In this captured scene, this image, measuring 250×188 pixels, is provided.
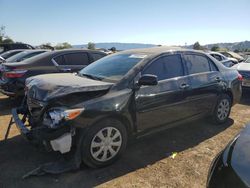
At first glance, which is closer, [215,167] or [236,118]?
[215,167]

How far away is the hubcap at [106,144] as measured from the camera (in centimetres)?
380

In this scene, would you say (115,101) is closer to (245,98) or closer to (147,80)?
(147,80)

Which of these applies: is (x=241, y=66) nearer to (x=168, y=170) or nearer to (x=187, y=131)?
(x=187, y=131)

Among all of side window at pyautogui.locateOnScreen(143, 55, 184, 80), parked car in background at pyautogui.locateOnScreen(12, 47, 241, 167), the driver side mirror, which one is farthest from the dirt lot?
side window at pyautogui.locateOnScreen(143, 55, 184, 80)

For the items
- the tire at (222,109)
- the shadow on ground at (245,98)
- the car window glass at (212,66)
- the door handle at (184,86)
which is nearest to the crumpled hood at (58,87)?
the door handle at (184,86)

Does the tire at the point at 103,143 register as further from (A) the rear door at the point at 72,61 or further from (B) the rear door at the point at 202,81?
(A) the rear door at the point at 72,61

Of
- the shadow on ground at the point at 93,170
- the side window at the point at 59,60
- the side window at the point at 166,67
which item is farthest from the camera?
the side window at the point at 59,60

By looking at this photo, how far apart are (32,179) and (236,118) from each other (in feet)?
16.3

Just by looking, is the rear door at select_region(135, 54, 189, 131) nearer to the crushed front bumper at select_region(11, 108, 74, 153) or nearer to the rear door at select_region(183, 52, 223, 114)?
the rear door at select_region(183, 52, 223, 114)

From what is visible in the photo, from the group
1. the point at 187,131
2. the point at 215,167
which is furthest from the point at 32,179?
the point at 187,131

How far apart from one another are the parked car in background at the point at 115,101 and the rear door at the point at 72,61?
8.93ft

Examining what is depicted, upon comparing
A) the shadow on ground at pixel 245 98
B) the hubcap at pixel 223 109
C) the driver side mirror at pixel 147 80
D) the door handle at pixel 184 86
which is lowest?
the shadow on ground at pixel 245 98

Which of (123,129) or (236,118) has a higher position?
(123,129)

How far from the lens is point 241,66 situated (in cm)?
992
